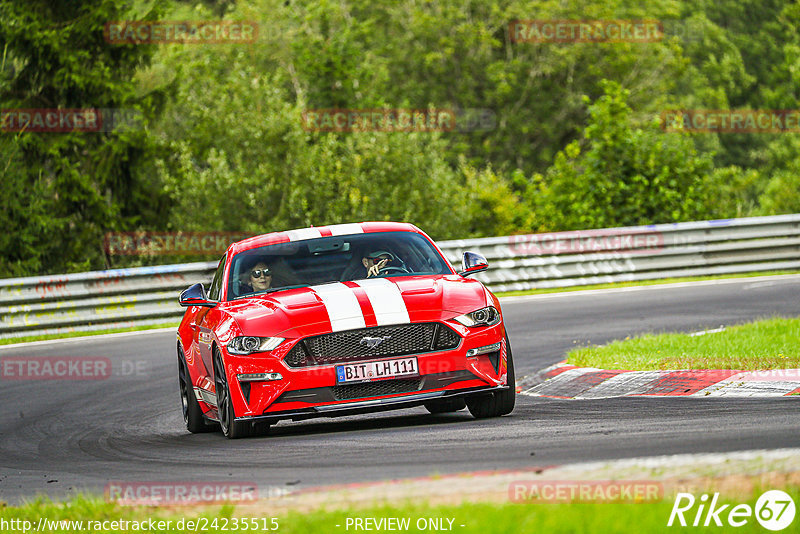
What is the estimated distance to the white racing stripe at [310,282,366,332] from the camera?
8438 millimetres

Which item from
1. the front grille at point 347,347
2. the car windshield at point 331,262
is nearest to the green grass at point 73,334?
the car windshield at point 331,262

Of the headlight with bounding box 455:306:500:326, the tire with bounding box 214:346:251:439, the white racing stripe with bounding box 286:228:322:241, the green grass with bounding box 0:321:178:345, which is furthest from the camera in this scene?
the green grass with bounding box 0:321:178:345

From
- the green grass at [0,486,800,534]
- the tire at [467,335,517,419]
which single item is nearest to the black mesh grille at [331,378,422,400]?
the tire at [467,335,517,419]

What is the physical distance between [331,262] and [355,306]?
1.33 meters

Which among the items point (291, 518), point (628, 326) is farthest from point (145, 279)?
point (291, 518)

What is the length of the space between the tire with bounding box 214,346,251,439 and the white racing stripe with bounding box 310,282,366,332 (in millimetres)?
872

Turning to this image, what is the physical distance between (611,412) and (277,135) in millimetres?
21993

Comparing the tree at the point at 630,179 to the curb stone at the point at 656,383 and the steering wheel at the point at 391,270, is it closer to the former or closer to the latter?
the curb stone at the point at 656,383

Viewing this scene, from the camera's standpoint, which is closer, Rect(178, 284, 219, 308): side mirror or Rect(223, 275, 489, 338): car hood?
Rect(223, 275, 489, 338): car hood

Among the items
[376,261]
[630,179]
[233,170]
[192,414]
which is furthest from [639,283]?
[192,414]

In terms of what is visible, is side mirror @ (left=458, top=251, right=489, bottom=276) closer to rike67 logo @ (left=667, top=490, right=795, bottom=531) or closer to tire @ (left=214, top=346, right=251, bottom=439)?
tire @ (left=214, top=346, right=251, bottom=439)

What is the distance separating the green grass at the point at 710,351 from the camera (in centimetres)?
1041

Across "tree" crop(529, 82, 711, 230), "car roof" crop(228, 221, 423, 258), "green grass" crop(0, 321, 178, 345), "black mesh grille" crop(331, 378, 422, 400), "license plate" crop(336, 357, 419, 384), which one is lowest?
"green grass" crop(0, 321, 178, 345)

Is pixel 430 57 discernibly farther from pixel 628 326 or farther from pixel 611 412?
pixel 611 412
